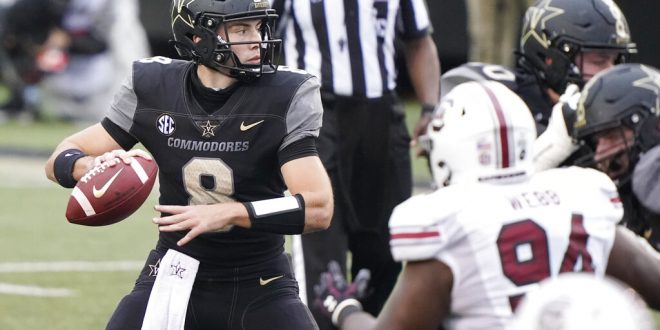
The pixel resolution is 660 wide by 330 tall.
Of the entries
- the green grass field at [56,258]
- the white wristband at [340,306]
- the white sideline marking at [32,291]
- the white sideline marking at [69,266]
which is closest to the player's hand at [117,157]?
the white wristband at [340,306]

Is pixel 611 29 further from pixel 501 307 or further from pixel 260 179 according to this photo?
pixel 501 307

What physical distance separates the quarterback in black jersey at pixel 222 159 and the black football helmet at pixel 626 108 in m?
0.97

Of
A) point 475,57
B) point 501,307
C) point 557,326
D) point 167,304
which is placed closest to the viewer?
point 557,326

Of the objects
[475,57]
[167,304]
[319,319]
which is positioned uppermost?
[167,304]

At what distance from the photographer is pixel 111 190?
4.68 metres

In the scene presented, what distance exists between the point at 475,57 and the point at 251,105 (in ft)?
29.7

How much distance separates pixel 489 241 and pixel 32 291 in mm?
5139

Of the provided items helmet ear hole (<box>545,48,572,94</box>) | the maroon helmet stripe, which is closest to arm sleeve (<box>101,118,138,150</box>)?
the maroon helmet stripe

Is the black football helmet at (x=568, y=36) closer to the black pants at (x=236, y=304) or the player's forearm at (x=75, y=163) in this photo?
the black pants at (x=236, y=304)

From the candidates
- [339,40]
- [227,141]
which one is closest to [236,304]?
[227,141]

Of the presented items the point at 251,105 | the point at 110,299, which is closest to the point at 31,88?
the point at 110,299

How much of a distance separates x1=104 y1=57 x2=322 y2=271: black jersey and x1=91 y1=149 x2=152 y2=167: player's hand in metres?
0.15

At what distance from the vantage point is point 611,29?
5910 millimetres

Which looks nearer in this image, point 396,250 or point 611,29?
point 396,250
